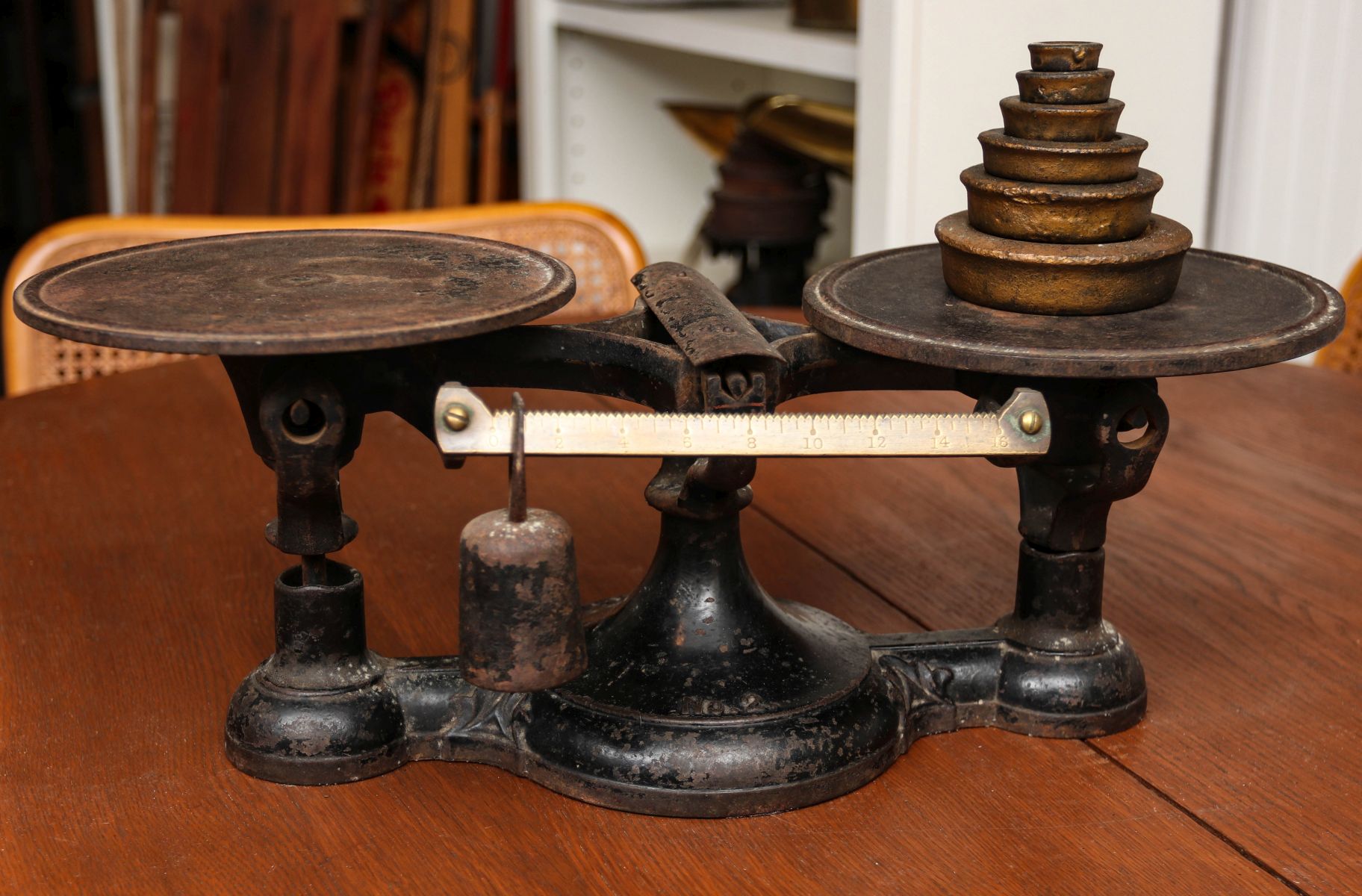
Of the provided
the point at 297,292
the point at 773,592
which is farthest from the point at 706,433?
the point at 773,592

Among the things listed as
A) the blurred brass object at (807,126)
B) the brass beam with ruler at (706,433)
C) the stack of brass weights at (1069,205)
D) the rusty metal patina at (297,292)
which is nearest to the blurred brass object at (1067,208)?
the stack of brass weights at (1069,205)

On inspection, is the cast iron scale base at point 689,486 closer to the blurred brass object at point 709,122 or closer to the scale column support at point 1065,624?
the scale column support at point 1065,624

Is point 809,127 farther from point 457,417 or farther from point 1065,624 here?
point 457,417

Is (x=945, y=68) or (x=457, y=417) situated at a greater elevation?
(x=945, y=68)

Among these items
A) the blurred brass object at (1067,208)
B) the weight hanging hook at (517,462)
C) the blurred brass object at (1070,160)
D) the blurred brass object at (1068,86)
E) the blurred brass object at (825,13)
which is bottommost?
the weight hanging hook at (517,462)

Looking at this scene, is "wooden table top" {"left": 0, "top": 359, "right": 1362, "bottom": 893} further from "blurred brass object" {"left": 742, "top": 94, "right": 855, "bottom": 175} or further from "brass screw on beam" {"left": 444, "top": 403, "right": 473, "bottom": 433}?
"blurred brass object" {"left": 742, "top": 94, "right": 855, "bottom": 175}

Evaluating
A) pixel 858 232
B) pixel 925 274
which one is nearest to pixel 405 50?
pixel 858 232

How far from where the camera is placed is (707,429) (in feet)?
2.35

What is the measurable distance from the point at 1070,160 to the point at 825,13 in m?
1.39

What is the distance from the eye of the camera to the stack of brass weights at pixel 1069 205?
30.3 inches

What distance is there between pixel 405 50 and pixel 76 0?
59.2 inches

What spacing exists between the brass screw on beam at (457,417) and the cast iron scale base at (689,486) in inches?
1.5

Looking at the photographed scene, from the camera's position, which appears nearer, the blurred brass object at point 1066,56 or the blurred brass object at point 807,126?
the blurred brass object at point 1066,56

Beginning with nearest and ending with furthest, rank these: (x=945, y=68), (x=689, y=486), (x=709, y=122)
→ (x=689, y=486) < (x=945, y=68) < (x=709, y=122)
